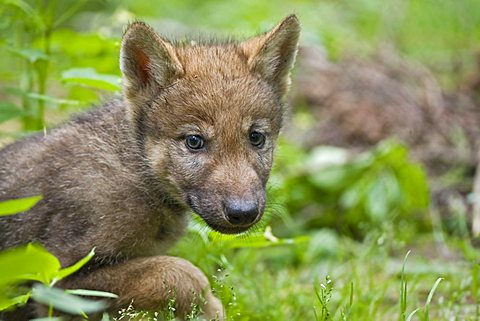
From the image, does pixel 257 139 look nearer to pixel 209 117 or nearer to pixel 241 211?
pixel 209 117

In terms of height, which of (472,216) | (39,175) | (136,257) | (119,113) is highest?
(119,113)

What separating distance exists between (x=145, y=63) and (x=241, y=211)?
1.12 meters

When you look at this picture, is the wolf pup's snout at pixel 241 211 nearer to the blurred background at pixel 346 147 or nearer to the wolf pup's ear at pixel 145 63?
the blurred background at pixel 346 147

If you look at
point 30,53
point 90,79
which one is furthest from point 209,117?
point 30,53

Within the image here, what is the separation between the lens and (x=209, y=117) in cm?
450

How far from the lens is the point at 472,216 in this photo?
747cm

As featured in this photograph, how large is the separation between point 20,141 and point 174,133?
3.89 ft

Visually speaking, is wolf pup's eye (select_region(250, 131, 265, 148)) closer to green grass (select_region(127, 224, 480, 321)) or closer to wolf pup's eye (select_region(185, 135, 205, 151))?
wolf pup's eye (select_region(185, 135, 205, 151))

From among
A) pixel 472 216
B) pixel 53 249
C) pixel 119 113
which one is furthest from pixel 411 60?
pixel 53 249

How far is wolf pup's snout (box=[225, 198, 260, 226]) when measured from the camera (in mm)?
4156

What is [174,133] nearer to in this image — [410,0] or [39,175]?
[39,175]

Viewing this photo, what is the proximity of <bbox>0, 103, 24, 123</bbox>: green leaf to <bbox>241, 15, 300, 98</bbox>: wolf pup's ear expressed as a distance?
148 cm

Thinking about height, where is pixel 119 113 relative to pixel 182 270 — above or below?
above

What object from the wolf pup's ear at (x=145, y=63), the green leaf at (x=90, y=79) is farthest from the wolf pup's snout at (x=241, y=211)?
the green leaf at (x=90, y=79)
